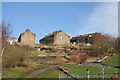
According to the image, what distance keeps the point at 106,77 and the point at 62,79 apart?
13.3 ft

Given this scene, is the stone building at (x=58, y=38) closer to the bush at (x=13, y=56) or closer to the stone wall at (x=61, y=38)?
the stone wall at (x=61, y=38)

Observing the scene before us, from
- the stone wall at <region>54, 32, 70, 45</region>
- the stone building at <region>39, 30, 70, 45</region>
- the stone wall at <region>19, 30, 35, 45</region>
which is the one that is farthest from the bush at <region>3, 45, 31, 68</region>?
Answer: the stone wall at <region>54, 32, 70, 45</region>

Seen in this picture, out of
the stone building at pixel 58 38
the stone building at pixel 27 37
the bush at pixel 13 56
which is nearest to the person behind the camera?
the bush at pixel 13 56

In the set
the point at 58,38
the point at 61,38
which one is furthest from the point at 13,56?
the point at 61,38

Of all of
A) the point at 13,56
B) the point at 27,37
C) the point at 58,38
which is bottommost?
the point at 13,56

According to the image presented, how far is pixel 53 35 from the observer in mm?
64812

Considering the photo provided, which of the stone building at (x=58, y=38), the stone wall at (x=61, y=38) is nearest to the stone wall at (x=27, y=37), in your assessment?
the stone building at (x=58, y=38)

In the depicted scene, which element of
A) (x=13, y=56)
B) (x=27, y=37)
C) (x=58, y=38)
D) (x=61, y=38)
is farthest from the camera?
(x=61, y=38)

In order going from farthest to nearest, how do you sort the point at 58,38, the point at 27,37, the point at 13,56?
the point at 58,38
the point at 27,37
the point at 13,56

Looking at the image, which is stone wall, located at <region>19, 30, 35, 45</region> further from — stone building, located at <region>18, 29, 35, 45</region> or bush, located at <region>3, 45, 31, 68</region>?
bush, located at <region>3, 45, 31, 68</region>

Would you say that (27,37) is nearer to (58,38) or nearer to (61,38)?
(58,38)

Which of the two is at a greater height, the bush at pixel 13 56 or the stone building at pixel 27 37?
the stone building at pixel 27 37

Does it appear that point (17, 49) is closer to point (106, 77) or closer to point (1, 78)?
point (1, 78)

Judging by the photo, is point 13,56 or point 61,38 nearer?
point 13,56
